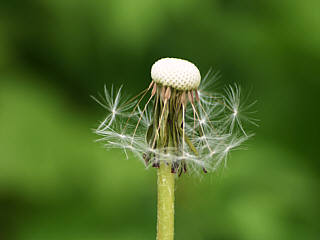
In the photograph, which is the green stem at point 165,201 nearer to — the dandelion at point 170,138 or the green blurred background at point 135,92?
the dandelion at point 170,138

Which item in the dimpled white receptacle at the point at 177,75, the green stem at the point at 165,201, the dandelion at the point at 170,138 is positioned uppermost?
the dimpled white receptacle at the point at 177,75

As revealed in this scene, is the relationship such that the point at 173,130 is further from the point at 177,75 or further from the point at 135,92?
the point at 135,92

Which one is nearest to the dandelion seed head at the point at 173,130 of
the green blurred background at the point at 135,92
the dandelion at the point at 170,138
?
the dandelion at the point at 170,138

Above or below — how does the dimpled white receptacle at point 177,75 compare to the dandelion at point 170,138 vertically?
above

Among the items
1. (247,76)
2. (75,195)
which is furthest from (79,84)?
(247,76)

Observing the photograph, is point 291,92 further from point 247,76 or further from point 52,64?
point 52,64

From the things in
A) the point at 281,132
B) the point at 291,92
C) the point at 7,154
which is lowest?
the point at 7,154
